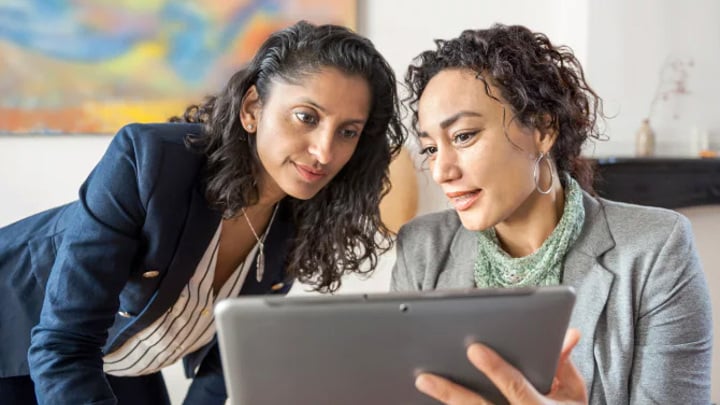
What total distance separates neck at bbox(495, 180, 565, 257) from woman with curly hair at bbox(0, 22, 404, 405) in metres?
0.31

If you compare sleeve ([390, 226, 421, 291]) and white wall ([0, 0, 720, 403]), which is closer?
sleeve ([390, 226, 421, 291])

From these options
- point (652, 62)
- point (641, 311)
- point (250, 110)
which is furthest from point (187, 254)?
point (652, 62)

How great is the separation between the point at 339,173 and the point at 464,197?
0.34 metres

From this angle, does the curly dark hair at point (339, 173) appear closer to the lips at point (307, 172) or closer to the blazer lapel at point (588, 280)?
the lips at point (307, 172)

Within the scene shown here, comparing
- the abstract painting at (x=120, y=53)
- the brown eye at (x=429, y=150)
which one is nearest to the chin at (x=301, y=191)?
the brown eye at (x=429, y=150)

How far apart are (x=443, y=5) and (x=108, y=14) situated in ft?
3.77

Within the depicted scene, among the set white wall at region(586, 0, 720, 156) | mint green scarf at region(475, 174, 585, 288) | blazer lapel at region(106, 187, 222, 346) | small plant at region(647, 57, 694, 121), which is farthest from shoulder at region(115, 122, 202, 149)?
small plant at region(647, 57, 694, 121)

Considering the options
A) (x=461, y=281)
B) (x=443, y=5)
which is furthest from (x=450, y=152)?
(x=443, y=5)

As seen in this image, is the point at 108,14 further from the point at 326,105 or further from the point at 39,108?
the point at 326,105

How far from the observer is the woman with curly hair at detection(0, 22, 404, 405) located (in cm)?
118

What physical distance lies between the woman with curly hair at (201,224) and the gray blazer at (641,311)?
19.1 inches

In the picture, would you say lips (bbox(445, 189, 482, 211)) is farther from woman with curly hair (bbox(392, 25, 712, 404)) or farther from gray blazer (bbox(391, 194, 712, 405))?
gray blazer (bbox(391, 194, 712, 405))

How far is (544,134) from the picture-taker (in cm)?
133

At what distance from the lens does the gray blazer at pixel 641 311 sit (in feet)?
3.90
